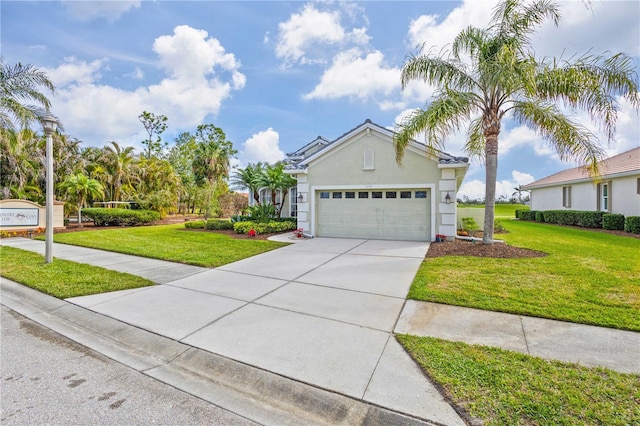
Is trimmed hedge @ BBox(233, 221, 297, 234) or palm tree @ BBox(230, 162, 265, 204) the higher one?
palm tree @ BBox(230, 162, 265, 204)

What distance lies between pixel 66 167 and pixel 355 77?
21651 mm

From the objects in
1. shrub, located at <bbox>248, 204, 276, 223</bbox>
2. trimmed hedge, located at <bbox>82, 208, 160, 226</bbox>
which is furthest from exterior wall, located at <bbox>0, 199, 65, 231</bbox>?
shrub, located at <bbox>248, 204, 276, 223</bbox>

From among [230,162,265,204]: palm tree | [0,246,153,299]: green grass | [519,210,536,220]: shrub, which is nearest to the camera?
[0,246,153,299]: green grass

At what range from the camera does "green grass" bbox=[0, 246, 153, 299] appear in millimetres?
5477

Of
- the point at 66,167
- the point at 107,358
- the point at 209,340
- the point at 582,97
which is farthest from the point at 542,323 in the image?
the point at 66,167

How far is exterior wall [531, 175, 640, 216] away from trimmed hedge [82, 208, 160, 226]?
23.9 meters

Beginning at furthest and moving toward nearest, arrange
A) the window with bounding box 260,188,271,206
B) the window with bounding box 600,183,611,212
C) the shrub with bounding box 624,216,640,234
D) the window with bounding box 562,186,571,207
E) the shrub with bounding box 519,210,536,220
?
the shrub with bounding box 519,210,536,220, the window with bounding box 562,186,571,207, the window with bounding box 260,188,271,206, the window with bounding box 600,183,611,212, the shrub with bounding box 624,216,640,234

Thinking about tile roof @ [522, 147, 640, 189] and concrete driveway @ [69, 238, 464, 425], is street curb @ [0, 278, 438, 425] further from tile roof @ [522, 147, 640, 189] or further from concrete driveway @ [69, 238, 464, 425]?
tile roof @ [522, 147, 640, 189]

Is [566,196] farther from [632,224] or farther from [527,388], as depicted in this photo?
[527,388]

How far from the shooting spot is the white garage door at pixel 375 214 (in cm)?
1152

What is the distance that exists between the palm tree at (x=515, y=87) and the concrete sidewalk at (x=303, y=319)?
4.20 meters

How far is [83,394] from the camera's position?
2.65 metres


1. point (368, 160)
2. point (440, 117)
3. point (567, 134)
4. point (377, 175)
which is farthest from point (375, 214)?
point (567, 134)

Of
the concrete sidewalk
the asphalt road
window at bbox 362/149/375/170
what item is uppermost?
window at bbox 362/149/375/170
